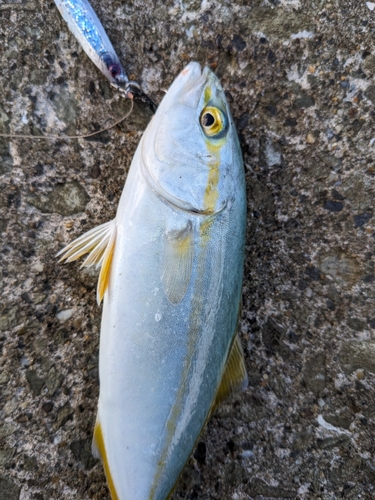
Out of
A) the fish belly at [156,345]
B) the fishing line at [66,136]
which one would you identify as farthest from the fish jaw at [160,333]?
the fishing line at [66,136]

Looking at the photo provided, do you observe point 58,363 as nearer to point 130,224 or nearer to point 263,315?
point 130,224

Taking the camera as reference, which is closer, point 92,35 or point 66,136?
point 92,35

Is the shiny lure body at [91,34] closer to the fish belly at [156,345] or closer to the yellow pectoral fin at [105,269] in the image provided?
the fish belly at [156,345]

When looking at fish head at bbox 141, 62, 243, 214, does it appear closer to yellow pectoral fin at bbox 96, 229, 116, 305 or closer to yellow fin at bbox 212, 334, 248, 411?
yellow pectoral fin at bbox 96, 229, 116, 305

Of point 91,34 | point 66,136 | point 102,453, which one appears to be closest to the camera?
point 102,453

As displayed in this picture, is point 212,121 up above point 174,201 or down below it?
above

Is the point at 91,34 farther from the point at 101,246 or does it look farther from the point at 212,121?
the point at 101,246

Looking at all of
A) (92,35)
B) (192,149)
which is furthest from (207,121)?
(92,35)
